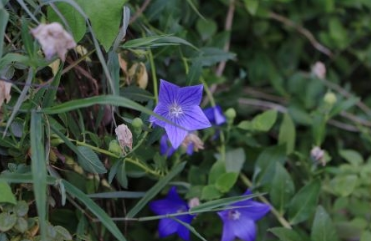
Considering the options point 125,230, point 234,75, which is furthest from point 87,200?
point 234,75

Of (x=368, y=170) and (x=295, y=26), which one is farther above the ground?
(x=295, y=26)

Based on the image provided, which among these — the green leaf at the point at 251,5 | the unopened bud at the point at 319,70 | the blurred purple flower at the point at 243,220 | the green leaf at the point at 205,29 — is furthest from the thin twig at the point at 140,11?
the unopened bud at the point at 319,70

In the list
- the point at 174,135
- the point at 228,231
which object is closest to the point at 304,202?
the point at 228,231

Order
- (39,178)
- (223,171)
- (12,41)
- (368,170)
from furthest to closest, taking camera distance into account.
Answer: (368,170) < (223,171) < (12,41) < (39,178)

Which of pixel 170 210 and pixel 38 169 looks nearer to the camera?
pixel 38 169

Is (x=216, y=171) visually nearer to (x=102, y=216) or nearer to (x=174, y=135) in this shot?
(x=174, y=135)

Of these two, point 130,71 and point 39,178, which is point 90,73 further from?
point 39,178
